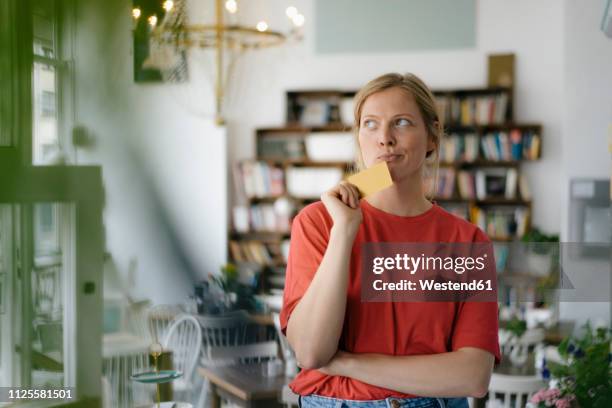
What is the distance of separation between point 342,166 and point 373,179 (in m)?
4.92

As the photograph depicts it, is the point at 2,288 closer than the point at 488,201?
Yes

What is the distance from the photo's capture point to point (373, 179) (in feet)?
2.07

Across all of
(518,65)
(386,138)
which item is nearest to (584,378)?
(386,138)

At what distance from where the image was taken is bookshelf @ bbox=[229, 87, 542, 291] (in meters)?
5.18

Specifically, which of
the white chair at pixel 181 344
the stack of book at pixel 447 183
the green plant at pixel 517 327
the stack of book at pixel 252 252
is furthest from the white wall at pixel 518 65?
the white chair at pixel 181 344

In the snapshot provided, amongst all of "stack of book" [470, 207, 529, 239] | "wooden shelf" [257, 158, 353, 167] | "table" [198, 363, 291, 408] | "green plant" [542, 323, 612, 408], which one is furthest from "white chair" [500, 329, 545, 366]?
"wooden shelf" [257, 158, 353, 167]

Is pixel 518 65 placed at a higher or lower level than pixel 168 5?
higher

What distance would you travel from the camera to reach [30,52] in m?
0.32

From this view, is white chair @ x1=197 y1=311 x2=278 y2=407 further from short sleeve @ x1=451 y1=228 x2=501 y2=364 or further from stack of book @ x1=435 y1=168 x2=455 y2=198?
stack of book @ x1=435 y1=168 x2=455 y2=198

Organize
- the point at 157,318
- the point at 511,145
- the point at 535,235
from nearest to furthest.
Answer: the point at 157,318
the point at 535,235
the point at 511,145

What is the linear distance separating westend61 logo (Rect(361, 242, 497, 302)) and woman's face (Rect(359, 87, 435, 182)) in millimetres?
157

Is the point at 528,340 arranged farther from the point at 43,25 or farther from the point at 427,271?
the point at 43,25

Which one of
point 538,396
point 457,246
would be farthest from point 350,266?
point 538,396

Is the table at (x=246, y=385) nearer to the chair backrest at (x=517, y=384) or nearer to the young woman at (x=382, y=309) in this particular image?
the chair backrest at (x=517, y=384)
